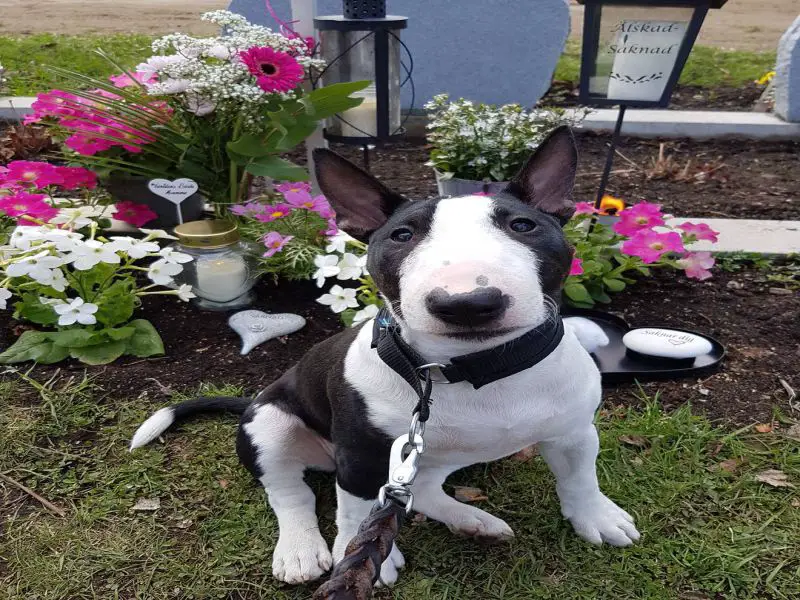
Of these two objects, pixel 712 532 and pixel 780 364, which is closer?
pixel 712 532

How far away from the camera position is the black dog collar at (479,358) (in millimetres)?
1502

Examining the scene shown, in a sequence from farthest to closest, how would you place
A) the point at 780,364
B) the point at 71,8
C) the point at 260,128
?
the point at 71,8, the point at 260,128, the point at 780,364

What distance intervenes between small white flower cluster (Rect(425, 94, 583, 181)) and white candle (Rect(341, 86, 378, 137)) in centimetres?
42

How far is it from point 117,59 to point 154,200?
5.43 meters

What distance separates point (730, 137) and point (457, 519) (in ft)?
18.8

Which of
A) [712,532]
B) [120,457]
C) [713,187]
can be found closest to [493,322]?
[712,532]

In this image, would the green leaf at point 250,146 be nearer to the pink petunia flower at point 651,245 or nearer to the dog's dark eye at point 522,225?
the pink petunia flower at point 651,245

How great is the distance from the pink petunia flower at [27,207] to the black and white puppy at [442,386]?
1.69 metres

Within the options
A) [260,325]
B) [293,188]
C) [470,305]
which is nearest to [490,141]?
[293,188]

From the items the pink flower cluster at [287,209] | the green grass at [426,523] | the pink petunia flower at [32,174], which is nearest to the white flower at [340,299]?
the pink flower cluster at [287,209]

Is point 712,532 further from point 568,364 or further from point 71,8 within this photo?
point 71,8

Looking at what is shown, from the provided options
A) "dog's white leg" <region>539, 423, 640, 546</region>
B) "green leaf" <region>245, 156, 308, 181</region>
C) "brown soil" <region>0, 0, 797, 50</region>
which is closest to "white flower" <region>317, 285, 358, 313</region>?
"green leaf" <region>245, 156, 308, 181</region>

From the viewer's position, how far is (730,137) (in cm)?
636

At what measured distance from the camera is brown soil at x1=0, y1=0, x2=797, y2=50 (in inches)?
491
